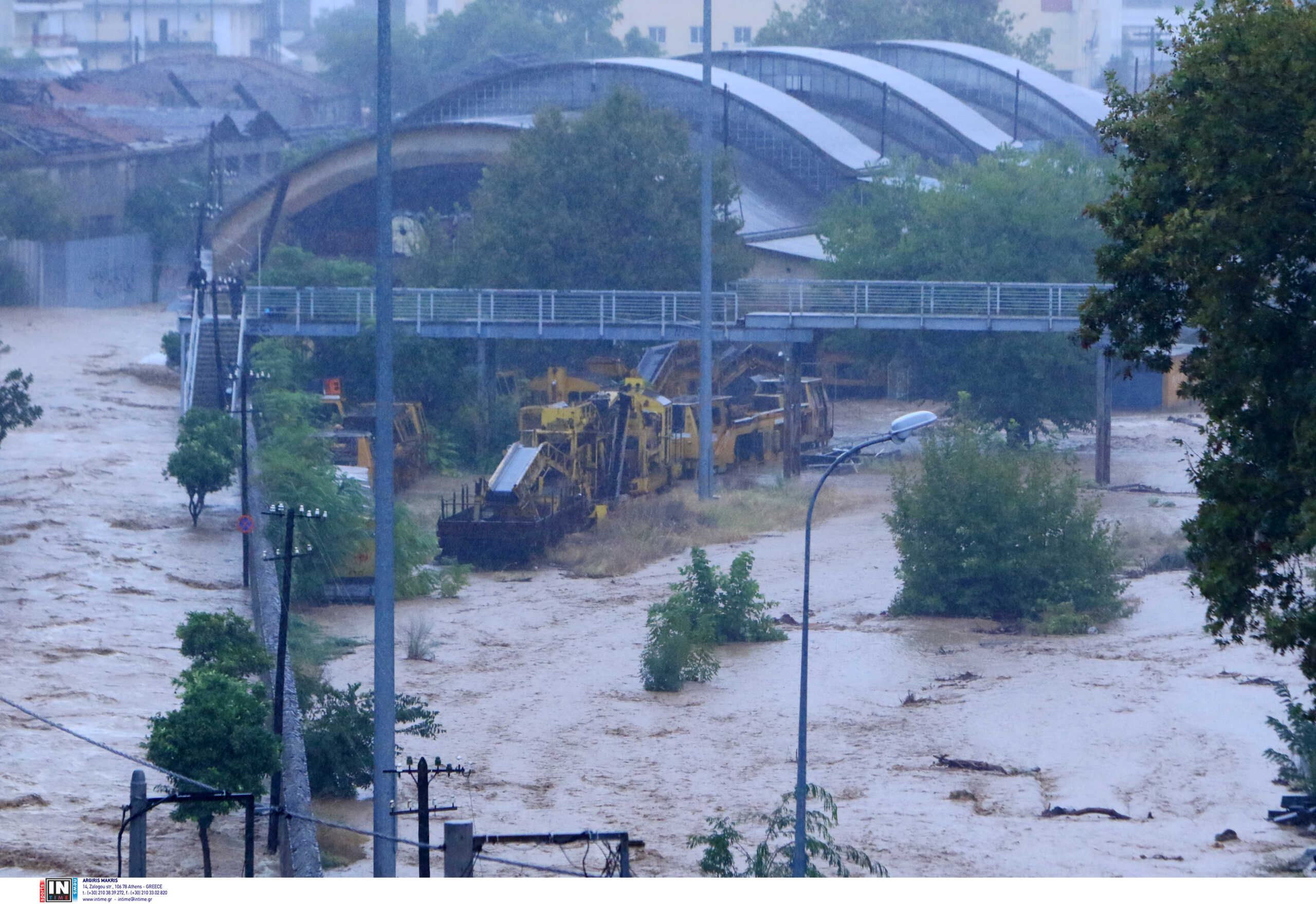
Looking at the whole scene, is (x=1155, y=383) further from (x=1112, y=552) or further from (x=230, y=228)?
(x=230, y=228)

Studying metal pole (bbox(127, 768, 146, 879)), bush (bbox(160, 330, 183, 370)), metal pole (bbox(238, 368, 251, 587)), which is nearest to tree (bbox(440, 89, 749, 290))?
bush (bbox(160, 330, 183, 370))

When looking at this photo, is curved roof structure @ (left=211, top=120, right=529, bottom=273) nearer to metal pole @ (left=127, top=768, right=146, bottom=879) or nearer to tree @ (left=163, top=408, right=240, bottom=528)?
tree @ (left=163, top=408, right=240, bottom=528)

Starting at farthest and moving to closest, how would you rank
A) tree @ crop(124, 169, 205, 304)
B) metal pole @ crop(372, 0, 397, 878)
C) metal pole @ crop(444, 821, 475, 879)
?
tree @ crop(124, 169, 205, 304) → metal pole @ crop(372, 0, 397, 878) → metal pole @ crop(444, 821, 475, 879)

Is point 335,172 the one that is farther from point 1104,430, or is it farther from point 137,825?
point 137,825

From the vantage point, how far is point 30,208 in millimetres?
65375

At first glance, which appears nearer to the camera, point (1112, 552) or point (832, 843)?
point (832, 843)

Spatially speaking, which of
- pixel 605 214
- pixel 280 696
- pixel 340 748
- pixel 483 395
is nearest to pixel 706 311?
pixel 483 395

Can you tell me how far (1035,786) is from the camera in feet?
75.0

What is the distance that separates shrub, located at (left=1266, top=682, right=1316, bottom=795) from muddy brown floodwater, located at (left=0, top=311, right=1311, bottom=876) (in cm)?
46

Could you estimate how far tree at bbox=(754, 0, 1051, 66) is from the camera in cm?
11075

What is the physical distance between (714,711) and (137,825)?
15.3 m

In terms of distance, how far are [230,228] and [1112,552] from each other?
4422 cm

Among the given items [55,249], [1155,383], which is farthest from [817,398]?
[55,249]

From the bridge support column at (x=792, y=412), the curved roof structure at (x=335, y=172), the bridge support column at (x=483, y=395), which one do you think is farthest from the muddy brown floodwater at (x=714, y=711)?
the curved roof structure at (x=335, y=172)
